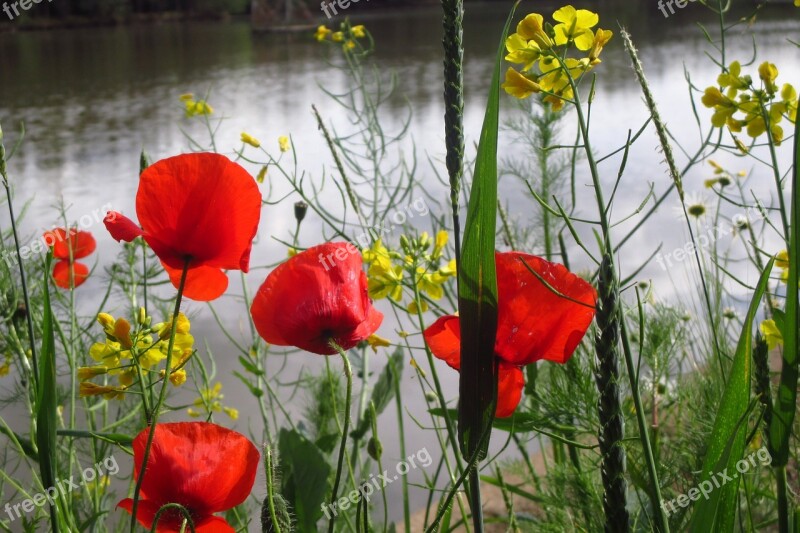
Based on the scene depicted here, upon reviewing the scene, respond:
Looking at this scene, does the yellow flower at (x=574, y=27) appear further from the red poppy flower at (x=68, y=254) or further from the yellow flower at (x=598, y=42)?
the red poppy flower at (x=68, y=254)

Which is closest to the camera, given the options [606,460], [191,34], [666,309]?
[606,460]

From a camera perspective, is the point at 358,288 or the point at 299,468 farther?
the point at 299,468

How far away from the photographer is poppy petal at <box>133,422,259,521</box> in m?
0.28

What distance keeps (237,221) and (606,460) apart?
16 centimetres

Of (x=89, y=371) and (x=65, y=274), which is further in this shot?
(x=65, y=274)

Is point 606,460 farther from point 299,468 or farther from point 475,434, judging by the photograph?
point 299,468

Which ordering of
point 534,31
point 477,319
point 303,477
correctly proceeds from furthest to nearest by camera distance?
point 303,477, point 534,31, point 477,319

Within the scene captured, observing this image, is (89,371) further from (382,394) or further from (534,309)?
(382,394)

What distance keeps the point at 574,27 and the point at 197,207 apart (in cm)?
18

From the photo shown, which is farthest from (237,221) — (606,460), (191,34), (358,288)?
(191,34)

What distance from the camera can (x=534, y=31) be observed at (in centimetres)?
34

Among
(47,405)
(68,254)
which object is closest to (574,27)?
(47,405)

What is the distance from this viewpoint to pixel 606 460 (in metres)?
0.21
